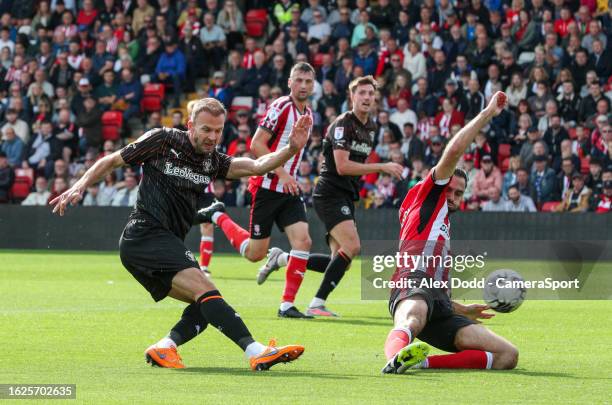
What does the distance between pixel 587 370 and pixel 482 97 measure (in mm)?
16280

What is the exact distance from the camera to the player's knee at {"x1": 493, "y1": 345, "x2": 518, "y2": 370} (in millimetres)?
8500

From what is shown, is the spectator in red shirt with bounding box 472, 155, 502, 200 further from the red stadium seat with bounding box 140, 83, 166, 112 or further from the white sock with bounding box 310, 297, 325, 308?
the white sock with bounding box 310, 297, 325, 308

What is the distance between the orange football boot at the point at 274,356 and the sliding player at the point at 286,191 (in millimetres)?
4245

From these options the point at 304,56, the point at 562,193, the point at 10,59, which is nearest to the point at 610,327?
the point at 562,193

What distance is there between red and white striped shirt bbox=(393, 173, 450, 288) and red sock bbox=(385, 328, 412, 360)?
640mm

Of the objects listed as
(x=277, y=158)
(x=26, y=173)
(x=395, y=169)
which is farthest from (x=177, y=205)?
(x=26, y=173)

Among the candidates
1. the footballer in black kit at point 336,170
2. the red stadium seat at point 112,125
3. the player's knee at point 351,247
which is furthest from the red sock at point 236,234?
the red stadium seat at point 112,125

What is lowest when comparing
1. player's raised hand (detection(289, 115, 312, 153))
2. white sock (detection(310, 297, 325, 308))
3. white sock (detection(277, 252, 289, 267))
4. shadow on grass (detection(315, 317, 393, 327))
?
shadow on grass (detection(315, 317, 393, 327))

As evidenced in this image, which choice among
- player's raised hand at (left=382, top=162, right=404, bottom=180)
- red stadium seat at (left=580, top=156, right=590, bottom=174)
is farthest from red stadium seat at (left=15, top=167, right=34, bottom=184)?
player's raised hand at (left=382, top=162, right=404, bottom=180)

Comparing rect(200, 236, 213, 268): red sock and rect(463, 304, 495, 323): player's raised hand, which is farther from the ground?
rect(463, 304, 495, 323): player's raised hand

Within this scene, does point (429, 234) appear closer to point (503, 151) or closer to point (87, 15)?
point (503, 151)

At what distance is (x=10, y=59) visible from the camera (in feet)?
101

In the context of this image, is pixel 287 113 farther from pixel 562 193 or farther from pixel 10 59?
pixel 10 59

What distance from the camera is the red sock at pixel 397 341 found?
26.5 feet
